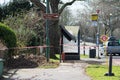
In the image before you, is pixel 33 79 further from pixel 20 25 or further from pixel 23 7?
pixel 23 7

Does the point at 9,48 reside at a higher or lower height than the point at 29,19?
lower

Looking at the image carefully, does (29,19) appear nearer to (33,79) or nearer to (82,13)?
(33,79)

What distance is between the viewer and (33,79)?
45.7 feet

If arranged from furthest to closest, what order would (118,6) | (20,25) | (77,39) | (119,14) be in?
1. (119,14)
2. (118,6)
3. (20,25)
4. (77,39)

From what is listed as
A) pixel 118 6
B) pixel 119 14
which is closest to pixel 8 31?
pixel 118 6

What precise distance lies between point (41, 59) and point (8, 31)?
2.76 meters

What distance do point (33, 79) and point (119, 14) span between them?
4784 centimetres

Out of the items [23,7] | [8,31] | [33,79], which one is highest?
[23,7]

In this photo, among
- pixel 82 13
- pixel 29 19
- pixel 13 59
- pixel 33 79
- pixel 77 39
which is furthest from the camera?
pixel 82 13

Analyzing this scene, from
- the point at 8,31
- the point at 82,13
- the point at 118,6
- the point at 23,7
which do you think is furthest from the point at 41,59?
the point at 82,13

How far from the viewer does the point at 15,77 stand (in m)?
14.4

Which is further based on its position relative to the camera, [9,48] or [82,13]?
[82,13]

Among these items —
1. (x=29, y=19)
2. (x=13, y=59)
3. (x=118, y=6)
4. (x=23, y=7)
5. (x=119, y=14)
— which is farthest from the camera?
(x=119, y=14)

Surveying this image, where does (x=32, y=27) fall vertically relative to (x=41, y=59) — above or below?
above
